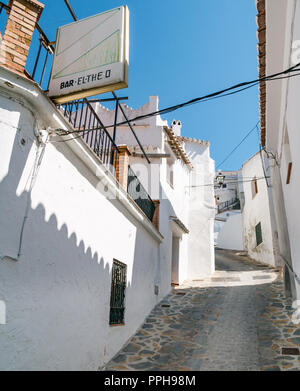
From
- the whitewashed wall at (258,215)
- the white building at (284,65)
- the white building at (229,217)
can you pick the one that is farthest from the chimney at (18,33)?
the whitewashed wall at (258,215)

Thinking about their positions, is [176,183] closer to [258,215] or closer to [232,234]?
[258,215]

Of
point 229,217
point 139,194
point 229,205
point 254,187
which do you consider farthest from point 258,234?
point 229,205

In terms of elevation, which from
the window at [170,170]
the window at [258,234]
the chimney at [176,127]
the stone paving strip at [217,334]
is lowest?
the stone paving strip at [217,334]

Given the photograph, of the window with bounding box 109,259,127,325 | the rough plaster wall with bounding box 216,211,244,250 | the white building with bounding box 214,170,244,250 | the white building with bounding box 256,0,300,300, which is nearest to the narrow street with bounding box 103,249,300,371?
the window with bounding box 109,259,127,325

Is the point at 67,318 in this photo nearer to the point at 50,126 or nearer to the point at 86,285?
the point at 86,285

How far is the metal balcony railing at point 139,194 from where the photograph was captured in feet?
28.4

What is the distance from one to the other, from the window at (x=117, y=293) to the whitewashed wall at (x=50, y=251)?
294 mm

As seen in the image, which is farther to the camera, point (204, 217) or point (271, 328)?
point (204, 217)

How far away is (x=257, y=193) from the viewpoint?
18.2 metres

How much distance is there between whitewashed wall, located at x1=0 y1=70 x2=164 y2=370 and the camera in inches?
141

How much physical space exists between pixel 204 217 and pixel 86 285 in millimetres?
11414

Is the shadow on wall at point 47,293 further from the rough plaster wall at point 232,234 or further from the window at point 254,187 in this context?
the rough plaster wall at point 232,234

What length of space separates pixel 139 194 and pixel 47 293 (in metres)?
5.53

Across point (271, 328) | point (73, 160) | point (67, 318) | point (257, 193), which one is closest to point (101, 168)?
point (73, 160)
